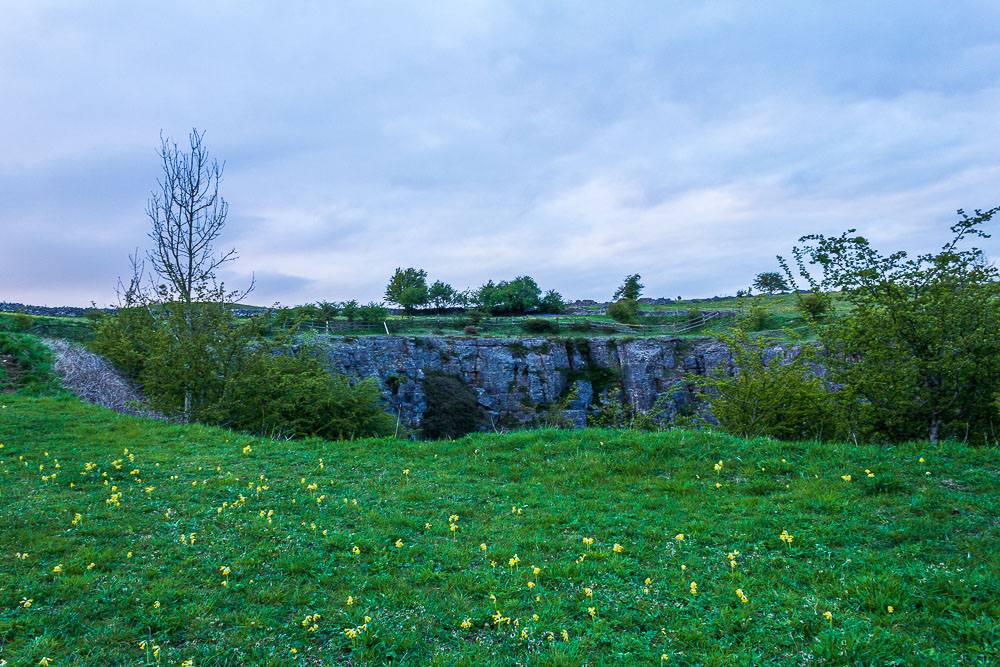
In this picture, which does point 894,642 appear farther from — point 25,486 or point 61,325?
point 61,325

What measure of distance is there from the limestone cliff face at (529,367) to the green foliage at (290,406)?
24319mm

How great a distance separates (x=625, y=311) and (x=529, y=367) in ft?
52.8

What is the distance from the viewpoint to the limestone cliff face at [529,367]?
41.8 meters

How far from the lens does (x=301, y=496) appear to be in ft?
27.2

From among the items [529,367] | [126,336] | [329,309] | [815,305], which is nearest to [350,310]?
[329,309]

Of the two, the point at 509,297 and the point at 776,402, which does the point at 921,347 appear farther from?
the point at 509,297

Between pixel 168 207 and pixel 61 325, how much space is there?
16724mm

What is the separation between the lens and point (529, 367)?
4528 cm

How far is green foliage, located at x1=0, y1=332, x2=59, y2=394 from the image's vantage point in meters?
18.2

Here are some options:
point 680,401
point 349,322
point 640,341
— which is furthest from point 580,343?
point 349,322

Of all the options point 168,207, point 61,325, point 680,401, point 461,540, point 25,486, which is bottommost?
point 680,401

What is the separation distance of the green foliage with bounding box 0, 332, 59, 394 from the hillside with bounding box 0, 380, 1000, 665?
10883mm

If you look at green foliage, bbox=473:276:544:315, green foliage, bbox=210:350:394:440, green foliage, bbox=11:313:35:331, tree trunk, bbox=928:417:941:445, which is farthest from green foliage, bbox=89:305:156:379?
green foliage, bbox=473:276:544:315

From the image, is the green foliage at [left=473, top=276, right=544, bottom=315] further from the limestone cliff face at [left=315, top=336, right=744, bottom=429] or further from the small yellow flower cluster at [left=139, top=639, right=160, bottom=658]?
the small yellow flower cluster at [left=139, top=639, right=160, bottom=658]
